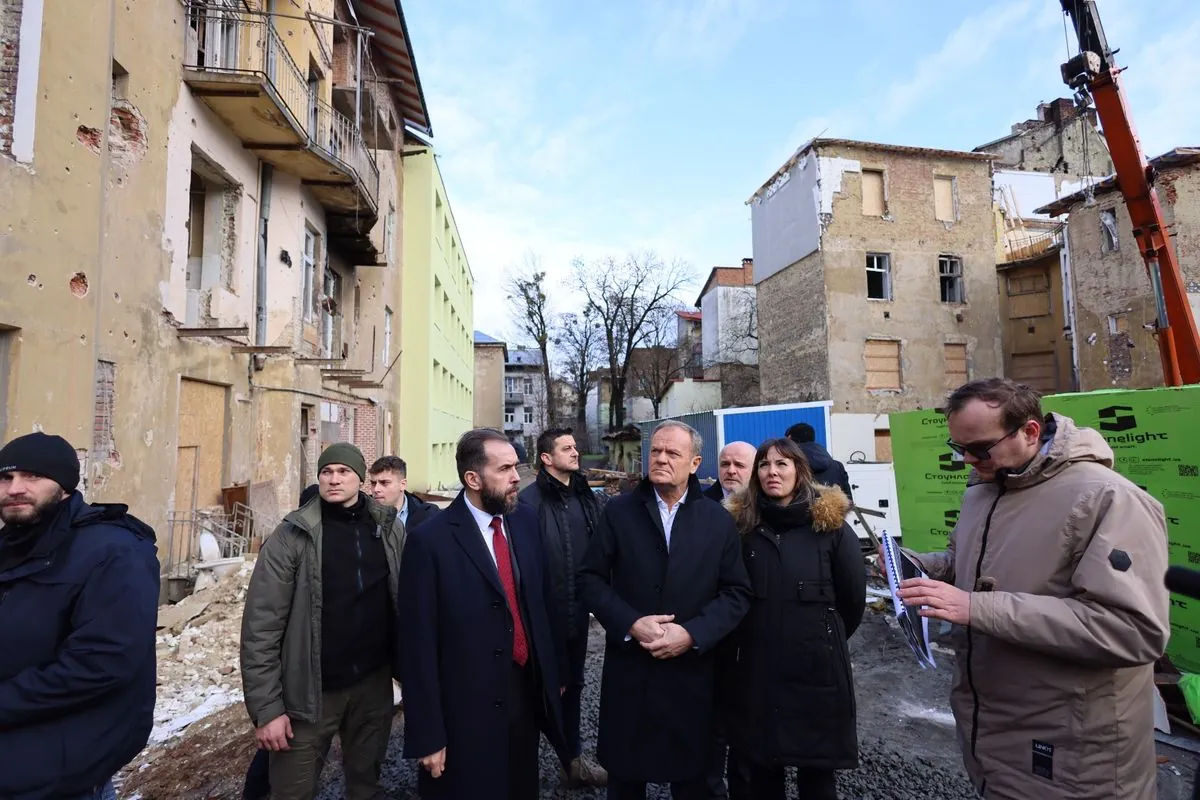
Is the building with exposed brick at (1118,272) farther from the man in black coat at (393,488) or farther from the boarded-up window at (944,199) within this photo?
the man in black coat at (393,488)

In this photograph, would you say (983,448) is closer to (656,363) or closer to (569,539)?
(569,539)

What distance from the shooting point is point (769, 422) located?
50.5 feet

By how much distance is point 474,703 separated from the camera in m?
2.51

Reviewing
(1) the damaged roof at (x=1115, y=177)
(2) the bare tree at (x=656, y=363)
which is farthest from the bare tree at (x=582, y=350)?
(1) the damaged roof at (x=1115, y=177)

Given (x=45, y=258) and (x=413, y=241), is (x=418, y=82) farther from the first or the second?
(x=45, y=258)

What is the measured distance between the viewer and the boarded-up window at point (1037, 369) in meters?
22.6

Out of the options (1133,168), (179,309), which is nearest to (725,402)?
(1133,168)

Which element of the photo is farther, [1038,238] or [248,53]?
[1038,238]

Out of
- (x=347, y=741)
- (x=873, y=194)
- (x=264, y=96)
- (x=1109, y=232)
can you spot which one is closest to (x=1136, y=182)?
(x=1109, y=232)

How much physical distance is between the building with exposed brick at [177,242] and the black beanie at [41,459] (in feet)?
12.5

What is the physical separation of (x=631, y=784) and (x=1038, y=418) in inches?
88.6

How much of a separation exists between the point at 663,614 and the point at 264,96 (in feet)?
27.9

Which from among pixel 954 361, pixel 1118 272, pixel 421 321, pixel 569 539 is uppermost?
pixel 1118 272

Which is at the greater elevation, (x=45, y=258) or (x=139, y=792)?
(x=45, y=258)
